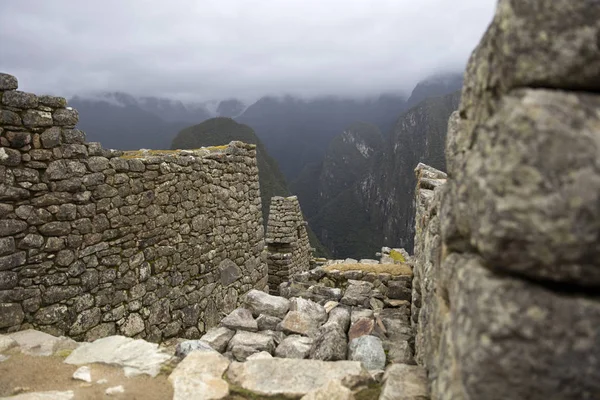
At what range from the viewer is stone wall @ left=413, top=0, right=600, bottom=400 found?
4.16 feet

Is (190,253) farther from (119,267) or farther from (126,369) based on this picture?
(126,369)

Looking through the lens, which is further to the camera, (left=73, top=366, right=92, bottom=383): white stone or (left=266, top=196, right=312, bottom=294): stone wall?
(left=266, top=196, right=312, bottom=294): stone wall

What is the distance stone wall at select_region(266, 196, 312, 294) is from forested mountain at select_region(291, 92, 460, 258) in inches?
3525

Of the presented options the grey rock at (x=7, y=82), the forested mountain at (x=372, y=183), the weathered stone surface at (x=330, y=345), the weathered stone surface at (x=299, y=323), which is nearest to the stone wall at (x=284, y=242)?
the weathered stone surface at (x=299, y=323)

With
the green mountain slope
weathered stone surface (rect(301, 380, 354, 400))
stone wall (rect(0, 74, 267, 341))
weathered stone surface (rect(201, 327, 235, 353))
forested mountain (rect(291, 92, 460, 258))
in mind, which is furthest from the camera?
forested mountain (rect(291, 92, 460, 258))

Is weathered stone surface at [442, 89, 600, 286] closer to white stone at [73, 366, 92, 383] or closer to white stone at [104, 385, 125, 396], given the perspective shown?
white stone at [104, 385, 125, 396]

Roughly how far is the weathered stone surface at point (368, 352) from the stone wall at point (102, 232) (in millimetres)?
4077

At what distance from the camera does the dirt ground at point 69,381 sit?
3.19 m

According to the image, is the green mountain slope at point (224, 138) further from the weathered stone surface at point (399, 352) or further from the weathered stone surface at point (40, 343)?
the weathered stone surface at point (399, 352)

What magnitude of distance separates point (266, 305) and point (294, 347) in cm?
114

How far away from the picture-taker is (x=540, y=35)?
1.37 m

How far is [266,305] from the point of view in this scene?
524cm

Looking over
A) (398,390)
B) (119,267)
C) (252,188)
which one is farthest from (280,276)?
(398,390)

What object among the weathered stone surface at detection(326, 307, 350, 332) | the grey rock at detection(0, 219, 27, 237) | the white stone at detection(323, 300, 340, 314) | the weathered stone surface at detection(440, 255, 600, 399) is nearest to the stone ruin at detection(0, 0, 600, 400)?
the weathered stone surface at detection(440, 255, 600, 399)
